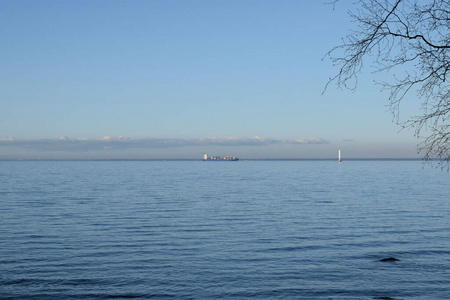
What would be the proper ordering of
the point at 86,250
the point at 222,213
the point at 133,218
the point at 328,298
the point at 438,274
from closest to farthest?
the point at 328,298 → the point at 438,274 → the point at 86,250 → the point at 133,218 → the point at 222,213

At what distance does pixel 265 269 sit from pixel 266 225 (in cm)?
1432

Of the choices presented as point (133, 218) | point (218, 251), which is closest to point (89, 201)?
point (133, 218)

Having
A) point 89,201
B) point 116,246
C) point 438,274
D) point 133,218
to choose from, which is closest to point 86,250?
point 116,246

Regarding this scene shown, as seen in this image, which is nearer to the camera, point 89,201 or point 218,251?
point 218,251

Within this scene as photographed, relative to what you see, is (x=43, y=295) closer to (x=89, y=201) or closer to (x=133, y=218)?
(x=133, y=218)

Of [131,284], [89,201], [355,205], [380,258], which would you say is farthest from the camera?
[89,201]

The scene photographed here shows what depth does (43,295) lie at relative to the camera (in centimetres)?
1867

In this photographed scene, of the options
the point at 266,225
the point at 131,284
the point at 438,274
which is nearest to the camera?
the point at 131,284

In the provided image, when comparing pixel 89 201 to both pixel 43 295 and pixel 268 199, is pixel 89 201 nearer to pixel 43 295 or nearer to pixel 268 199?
pixel 268 199

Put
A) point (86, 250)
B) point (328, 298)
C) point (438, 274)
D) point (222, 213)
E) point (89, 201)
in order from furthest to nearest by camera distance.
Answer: point (89, 201) → point (222, 213) → point (86, 250) → point (438, 274) → point (328, 298)

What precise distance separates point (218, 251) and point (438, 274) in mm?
11132

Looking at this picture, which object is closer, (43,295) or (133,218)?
(43,295)

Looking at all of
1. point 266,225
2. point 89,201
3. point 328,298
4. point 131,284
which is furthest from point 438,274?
point 89,201

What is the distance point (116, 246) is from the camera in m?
28.4
